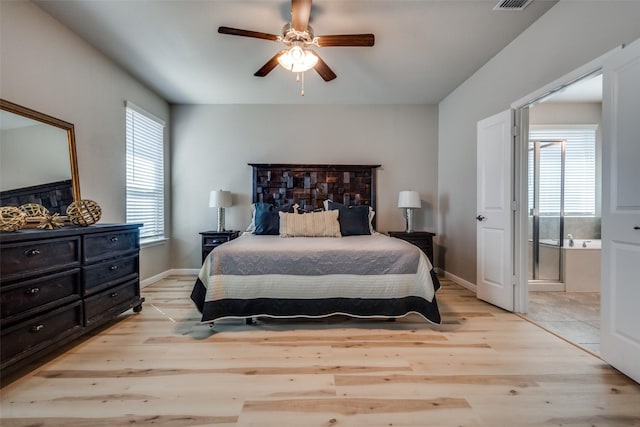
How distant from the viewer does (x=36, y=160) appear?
2395 millimetres

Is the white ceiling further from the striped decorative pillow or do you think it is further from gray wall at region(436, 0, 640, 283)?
the striped decorative pillow

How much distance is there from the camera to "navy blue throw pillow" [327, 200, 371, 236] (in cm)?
373

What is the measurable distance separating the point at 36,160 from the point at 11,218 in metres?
0.69

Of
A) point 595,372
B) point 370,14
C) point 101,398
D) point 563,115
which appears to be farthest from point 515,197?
point 101,398

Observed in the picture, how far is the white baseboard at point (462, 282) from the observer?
146 inches

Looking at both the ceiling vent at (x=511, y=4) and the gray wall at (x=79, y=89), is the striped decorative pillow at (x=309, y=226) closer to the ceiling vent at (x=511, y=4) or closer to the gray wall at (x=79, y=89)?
the gray wall at (x=79, y=89)

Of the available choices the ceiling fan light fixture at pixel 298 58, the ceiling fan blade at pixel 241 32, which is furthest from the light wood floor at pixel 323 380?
the ceiling fan blade at pixel 241 32

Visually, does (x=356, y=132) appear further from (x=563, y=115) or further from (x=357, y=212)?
(x=563, y=115)

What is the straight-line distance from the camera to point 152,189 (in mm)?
4211

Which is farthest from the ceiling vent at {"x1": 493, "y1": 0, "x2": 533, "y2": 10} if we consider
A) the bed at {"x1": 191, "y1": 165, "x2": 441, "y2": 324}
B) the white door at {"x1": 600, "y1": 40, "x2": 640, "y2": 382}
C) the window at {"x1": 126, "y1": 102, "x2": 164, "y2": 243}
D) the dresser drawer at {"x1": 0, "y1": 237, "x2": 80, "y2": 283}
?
the window at {"x1": 126, "y1": 102, "x2": 164, "y2": 243}

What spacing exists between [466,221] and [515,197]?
1026 millimetres

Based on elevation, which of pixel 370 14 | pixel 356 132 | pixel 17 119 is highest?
pixel 370 14

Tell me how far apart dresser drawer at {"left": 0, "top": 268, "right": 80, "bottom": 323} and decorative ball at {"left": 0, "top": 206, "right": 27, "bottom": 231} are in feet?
1.34

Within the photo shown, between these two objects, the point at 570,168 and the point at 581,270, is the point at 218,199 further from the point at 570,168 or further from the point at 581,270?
the point at 570,168
